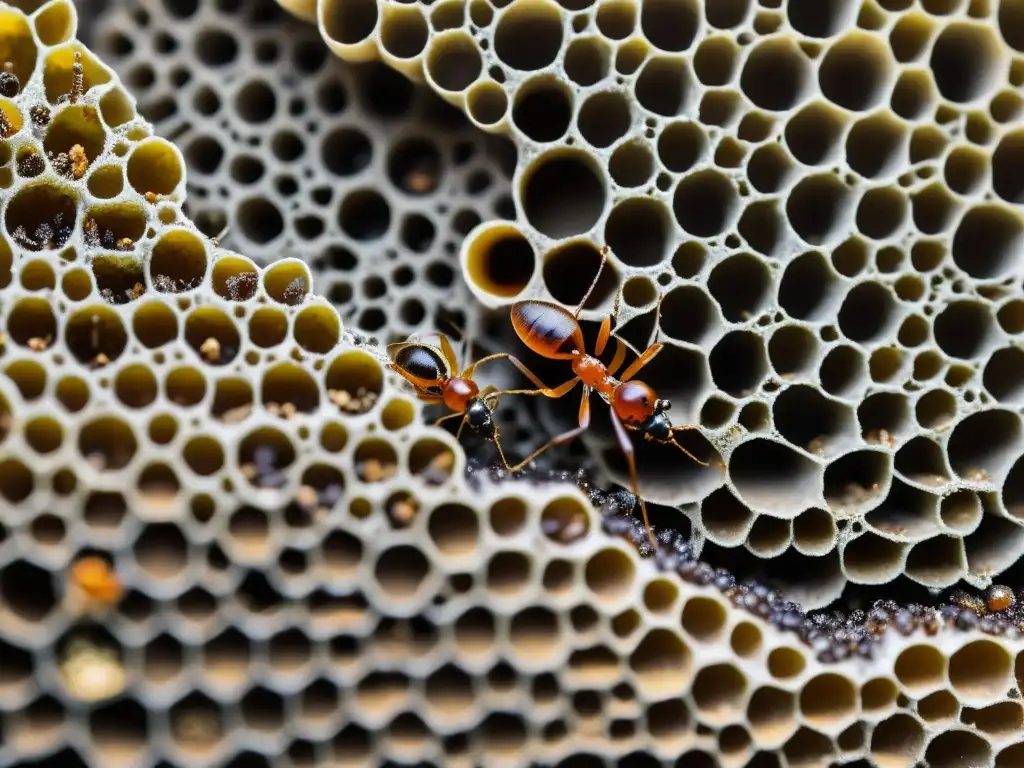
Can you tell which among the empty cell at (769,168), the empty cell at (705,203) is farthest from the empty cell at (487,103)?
the empty cell at (769,168)

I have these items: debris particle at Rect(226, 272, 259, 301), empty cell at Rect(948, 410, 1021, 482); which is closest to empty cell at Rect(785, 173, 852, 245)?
empty cell at Rect(948, 410, 1021, 482)

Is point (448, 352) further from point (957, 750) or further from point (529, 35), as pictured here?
point (957, 750)

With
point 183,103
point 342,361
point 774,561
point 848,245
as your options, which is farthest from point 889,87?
point 183,103

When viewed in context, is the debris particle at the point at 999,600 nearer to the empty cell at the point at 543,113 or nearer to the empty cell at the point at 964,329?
the empty cell at the point at 964,329

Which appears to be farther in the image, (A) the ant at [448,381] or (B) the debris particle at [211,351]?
(A) the ant at [448,381]

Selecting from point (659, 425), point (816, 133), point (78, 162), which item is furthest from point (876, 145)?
point (78, 162)
